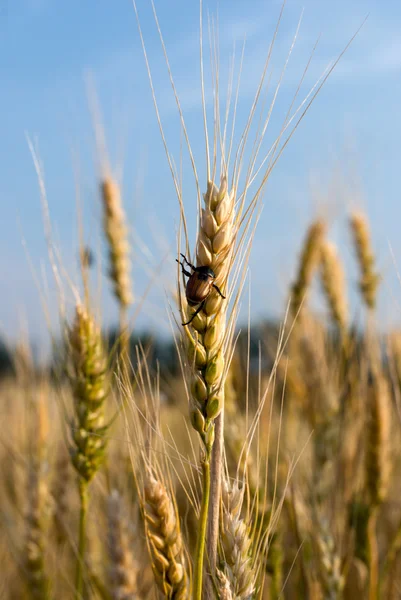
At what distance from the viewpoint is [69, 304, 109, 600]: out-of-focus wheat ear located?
2271 mm

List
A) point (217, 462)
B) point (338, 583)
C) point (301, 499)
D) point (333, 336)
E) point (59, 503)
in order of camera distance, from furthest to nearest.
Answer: point (333, 336) < point (59, 503) < point (301, 499) < point (338, 583) < point (217, 462)

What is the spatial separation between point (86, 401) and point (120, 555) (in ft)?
1.85

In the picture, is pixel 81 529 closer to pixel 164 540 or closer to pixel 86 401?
pixel 86 401

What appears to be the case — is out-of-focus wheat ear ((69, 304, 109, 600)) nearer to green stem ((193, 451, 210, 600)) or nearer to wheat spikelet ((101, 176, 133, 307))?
green stem ((193, 451, 210, 600))

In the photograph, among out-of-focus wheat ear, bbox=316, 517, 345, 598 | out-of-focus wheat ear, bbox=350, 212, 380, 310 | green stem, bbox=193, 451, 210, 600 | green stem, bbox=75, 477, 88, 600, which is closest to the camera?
green stem, bbox=193, 451, 210, 600

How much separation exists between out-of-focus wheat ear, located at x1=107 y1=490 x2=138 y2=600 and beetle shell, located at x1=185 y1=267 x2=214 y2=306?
1203mm

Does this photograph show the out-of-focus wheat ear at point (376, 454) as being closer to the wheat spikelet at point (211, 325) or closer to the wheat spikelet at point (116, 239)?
the wheat spikelet at point (116, 239)

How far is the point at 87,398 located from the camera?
7.51ft

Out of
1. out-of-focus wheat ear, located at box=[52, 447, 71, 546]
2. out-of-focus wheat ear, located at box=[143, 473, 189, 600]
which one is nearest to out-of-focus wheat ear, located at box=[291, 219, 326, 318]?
out-of-focus wheat ear, located at box=[52, 447, 71, 546]

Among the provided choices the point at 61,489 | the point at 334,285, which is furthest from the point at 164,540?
the point at 334,285

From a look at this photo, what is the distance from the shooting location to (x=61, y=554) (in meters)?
3.83

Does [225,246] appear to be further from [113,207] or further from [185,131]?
[113,207]

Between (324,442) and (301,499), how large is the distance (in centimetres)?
30

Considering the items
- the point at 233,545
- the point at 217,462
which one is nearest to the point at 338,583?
the point at 233,545
